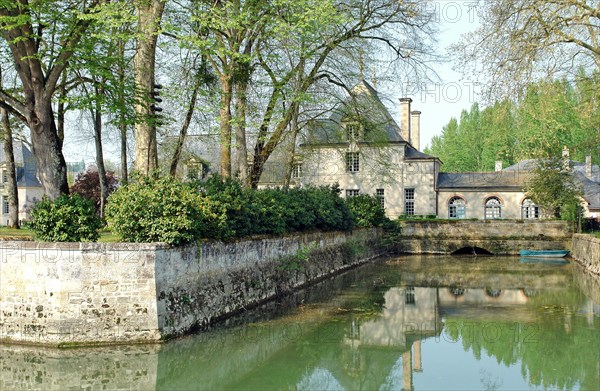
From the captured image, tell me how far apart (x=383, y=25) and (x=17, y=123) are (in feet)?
49.1

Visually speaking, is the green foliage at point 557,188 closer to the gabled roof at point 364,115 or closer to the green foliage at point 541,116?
the gabled roof at point 364,115

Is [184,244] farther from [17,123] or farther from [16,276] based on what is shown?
[17,123]

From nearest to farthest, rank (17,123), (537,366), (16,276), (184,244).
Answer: (537,366)
(16,276)
(184,244)
(17,123)

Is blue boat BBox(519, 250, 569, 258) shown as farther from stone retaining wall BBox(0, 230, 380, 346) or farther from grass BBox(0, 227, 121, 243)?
stone retaining wall BBox(0, 230, 380, 346)

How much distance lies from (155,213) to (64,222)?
1.59 meters

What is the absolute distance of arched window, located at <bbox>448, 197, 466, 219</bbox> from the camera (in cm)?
4147

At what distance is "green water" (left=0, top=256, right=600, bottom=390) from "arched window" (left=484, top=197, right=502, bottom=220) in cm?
2349

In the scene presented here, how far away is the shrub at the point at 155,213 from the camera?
11.8 meters

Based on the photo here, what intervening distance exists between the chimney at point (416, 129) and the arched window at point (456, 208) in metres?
4.83

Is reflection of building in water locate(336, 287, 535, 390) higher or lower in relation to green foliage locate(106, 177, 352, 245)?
lower

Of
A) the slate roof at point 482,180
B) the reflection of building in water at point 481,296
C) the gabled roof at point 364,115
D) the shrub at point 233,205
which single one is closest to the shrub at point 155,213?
the shrub at point 233,205

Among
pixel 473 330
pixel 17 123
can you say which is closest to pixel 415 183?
pixel 17 123

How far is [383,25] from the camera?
2412 cm

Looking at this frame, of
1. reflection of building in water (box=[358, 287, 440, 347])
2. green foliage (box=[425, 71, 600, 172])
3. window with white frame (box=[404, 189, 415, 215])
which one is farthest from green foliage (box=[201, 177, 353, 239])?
window with white frame (box=[404, 189, 415, 215])
